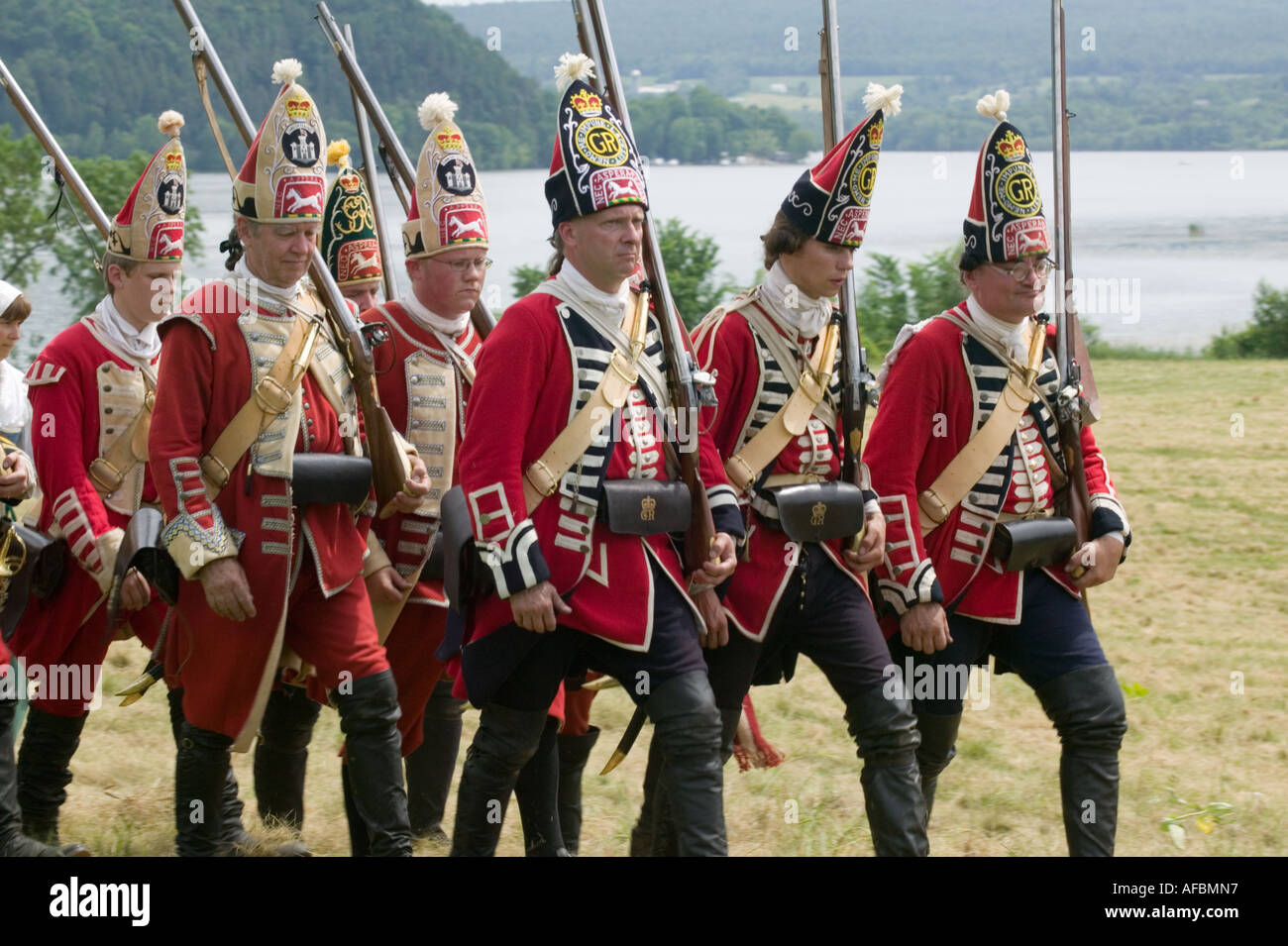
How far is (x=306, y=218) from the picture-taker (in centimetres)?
499

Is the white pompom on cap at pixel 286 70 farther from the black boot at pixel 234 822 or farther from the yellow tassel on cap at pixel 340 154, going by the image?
the black boot at pixel 234 822

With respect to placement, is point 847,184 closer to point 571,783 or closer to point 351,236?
point 351,236

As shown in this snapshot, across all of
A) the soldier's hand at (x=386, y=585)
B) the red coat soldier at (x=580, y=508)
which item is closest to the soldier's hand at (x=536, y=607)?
the red coat soldier at (x=580, y=508)

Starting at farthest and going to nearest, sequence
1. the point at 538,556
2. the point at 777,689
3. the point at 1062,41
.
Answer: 1. the point at 777,689
2. the point at 1062,41
3. the point at 538,556

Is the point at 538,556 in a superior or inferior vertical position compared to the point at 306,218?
inferior

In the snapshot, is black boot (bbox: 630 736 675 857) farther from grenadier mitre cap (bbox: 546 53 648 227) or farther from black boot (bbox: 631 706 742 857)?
grenadier mitre cap (bbox: 546 53 648 227)

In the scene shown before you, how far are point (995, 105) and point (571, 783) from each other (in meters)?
2.54

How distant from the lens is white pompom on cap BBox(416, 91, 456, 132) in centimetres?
570

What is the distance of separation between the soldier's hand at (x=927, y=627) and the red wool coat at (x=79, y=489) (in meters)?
2.42

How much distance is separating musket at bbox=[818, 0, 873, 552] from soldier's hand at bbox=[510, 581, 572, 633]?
1.04 m

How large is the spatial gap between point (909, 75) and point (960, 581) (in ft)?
103

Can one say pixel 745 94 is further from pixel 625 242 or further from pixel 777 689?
pixel 625 242

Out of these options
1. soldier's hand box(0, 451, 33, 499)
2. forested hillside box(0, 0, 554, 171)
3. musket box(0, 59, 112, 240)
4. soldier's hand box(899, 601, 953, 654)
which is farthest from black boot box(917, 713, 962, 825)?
forested hillside box(0, 0, 554, 171)

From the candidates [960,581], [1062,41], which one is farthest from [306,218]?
[1062,41]
